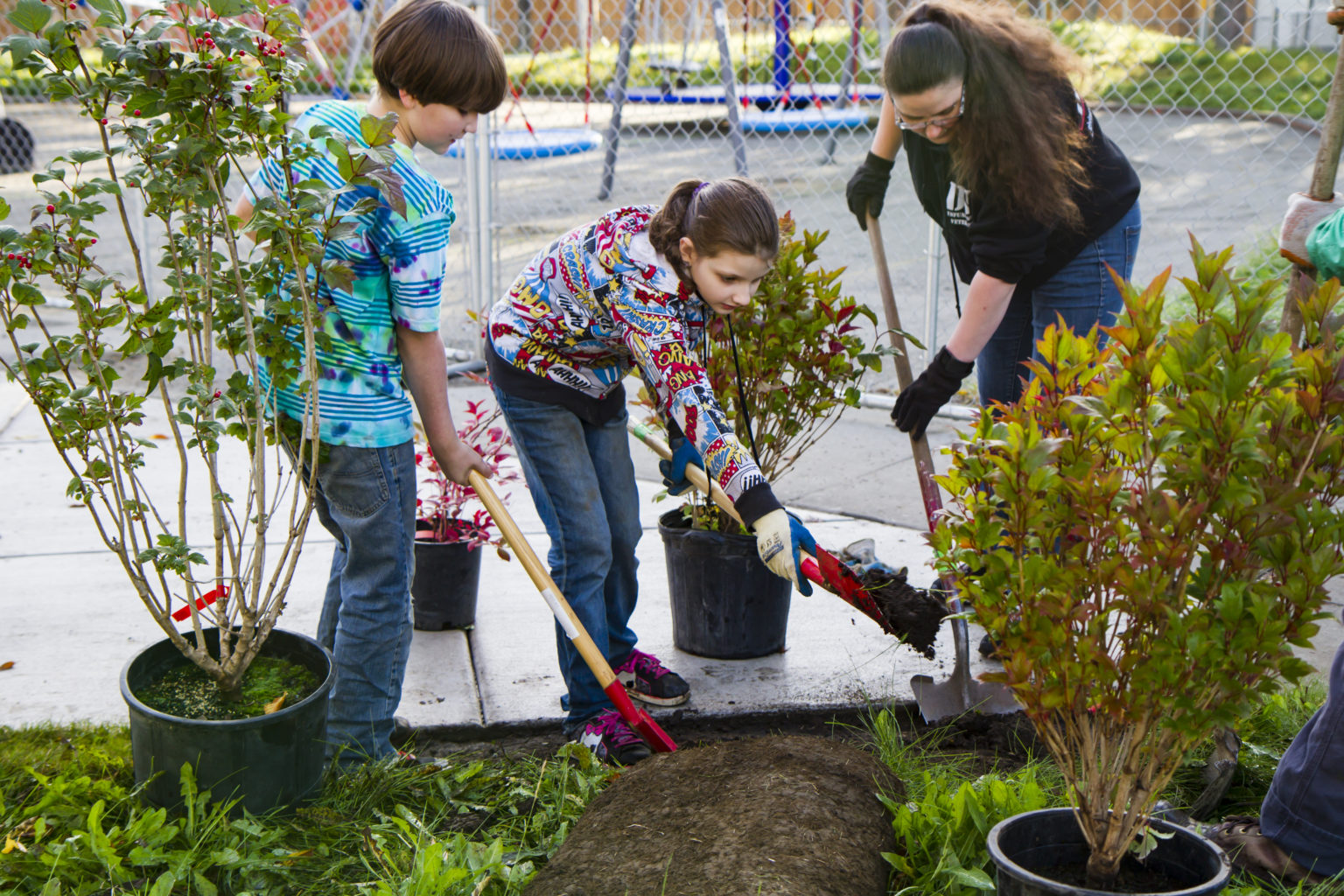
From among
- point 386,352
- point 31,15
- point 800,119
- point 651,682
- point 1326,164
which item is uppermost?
point 31,15

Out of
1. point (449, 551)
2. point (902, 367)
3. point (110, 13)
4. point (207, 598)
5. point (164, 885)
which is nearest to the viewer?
point (110, 13)

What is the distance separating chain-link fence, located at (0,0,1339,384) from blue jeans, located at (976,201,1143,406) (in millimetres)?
2330

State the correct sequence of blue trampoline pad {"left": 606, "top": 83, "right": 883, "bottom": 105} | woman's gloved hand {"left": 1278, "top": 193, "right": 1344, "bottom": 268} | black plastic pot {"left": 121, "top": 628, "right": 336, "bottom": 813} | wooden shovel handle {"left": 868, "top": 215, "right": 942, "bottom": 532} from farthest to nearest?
1. blue trampoline pad {"left": 606, "top": 83, "right": 883, "bottom": 105}
2. wooden shovel handle {"left": 868, "top": 215, "right": 942, "bottom": 532}
3. woman's gloved hand {"left": 1278, "top": 193, "right": 1344, "bottom": 268}
4. black plastic pot {"left": 121, "top": 628, "right": 336, "bottom": 813}

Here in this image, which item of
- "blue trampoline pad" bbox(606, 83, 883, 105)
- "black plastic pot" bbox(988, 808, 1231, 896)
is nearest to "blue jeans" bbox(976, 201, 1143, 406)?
"black plastic pot" bbox(988, 808, 1231, 896)

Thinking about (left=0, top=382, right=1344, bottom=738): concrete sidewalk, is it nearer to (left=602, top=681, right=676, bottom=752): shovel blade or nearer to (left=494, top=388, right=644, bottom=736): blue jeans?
(left=494, top=388, right=644, bottom=736): blue jeans

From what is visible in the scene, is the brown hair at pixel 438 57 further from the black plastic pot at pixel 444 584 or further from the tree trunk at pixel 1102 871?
the tree trunk at pixel 1102 871

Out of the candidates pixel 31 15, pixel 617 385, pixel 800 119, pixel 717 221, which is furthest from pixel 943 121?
pixel 800 119

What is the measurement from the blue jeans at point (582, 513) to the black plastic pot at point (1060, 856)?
124 centimetres

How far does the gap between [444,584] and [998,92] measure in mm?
2073

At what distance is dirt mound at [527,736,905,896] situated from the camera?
6.52ft

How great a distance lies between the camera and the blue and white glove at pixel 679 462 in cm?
301

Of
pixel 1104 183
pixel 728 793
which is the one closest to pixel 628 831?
pixel 728 793

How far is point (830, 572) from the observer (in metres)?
2.68

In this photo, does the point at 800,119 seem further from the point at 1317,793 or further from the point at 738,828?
the point at 738,828
